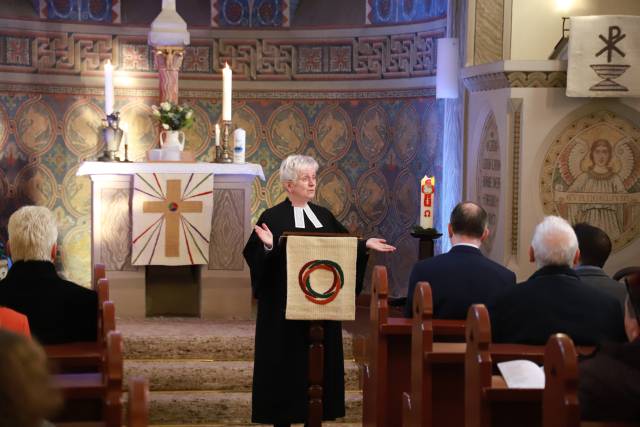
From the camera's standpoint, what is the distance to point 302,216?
512 cm

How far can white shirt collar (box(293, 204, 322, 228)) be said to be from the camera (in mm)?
5113

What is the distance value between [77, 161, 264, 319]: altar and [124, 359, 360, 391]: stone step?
1045mm

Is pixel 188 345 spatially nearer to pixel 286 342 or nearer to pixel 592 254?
pixel 286 342

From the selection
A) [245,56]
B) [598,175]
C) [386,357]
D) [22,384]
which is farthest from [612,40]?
[22,384]

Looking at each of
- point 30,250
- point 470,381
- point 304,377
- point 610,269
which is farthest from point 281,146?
point 470,381

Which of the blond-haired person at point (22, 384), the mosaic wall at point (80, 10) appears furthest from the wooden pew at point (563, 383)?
the mosaic wall at point (80, 10)

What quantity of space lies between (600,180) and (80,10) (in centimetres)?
486

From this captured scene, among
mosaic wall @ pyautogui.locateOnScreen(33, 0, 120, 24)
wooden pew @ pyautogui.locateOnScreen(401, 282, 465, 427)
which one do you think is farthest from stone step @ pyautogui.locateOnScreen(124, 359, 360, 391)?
mosaic wall @ pyautogui.locateOnScreen(33, 0, 120, 24)

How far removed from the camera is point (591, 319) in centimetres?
369

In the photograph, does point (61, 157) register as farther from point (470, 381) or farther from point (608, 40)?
point (470, 381)

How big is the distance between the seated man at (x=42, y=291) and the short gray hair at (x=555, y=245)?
66.4 inches

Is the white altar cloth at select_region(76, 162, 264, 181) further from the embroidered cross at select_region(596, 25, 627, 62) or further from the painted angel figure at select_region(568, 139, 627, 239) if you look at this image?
the embroidered cross at select_region(596, 25, 627, 62)

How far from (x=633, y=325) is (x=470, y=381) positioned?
576 mm

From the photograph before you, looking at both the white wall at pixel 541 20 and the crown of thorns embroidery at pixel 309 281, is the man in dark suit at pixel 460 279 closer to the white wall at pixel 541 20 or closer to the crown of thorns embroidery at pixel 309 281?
the crown of thorns embroidery at pixel 309 281
